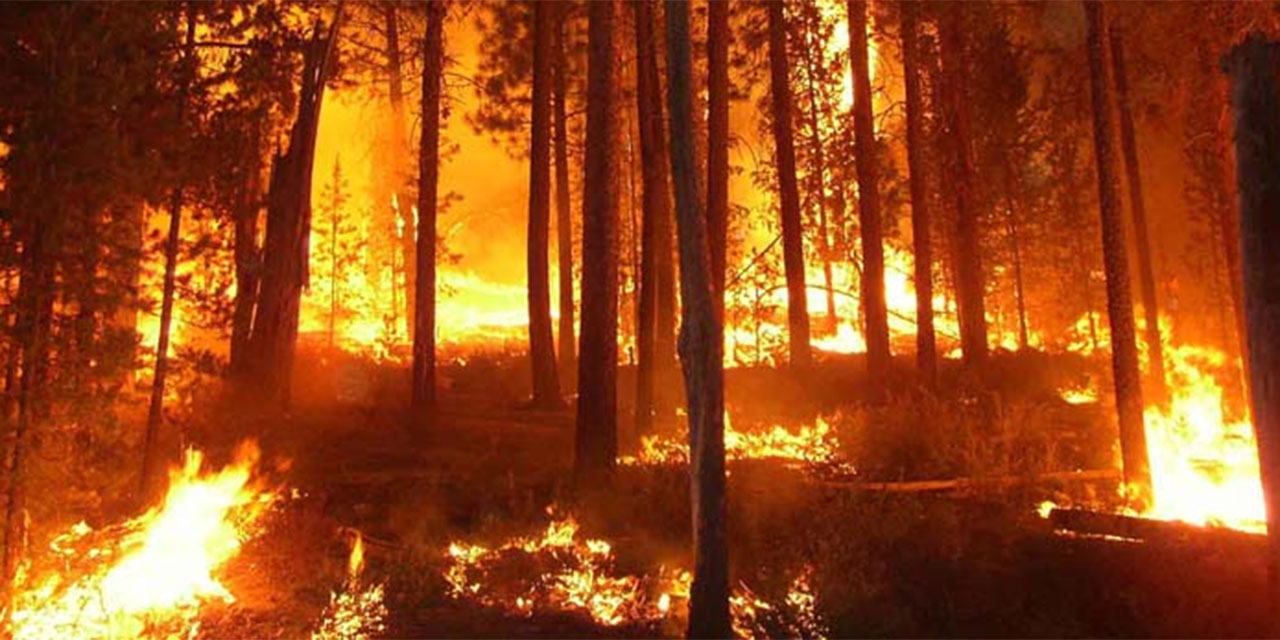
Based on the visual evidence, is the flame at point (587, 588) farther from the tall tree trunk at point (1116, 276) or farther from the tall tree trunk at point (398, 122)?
the tall tree trunk at point (398, 122)

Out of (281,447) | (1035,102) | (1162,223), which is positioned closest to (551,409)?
(281,447)

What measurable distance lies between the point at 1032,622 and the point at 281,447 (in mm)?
11099

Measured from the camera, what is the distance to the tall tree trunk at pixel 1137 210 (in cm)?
2078

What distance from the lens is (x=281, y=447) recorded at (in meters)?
14.1

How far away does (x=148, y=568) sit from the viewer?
9.38 meters

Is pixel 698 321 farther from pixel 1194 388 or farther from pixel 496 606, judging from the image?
pixel 1194 388

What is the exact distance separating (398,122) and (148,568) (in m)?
18.1

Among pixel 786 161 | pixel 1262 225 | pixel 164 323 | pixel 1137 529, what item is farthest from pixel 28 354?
pixel 786 161

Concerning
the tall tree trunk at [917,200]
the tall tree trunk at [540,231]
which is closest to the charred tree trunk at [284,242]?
the tall tree trunk at [540,231]

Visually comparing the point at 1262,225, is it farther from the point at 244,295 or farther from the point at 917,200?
the point at 244,295

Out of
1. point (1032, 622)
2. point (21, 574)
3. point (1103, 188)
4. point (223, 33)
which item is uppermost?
point (223, 33)

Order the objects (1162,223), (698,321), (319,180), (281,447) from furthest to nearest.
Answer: (1162,223) → (319,180) → (281,447) → (698,321)

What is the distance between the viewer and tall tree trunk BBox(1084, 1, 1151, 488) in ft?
36.3

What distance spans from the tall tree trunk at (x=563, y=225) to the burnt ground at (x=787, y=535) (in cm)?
672
